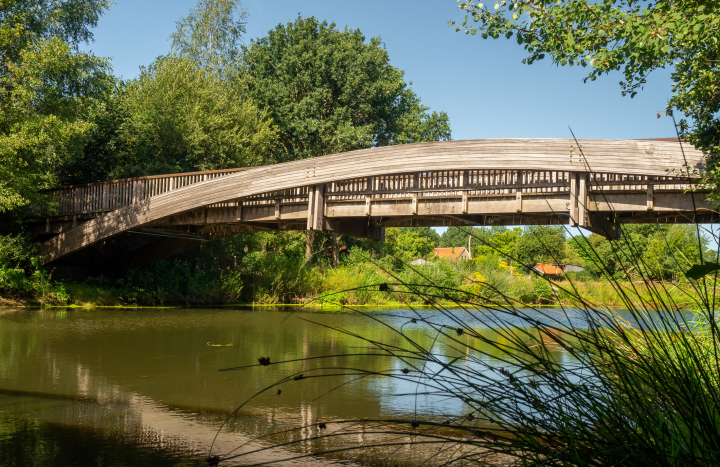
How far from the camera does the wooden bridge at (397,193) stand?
9.38 meters

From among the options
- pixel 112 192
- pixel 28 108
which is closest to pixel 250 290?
pixel 112 192

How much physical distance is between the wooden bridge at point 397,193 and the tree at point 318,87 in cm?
1232

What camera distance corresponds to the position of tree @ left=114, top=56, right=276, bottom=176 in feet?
59.2

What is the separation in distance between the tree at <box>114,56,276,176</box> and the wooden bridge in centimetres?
349

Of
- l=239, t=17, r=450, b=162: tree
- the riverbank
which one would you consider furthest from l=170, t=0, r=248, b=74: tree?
the riverbank

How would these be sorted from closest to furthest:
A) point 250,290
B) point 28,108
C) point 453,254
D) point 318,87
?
point 453,254
point 28,108
point 250,290
point 318,87

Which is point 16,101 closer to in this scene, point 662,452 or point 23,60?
point 23,60

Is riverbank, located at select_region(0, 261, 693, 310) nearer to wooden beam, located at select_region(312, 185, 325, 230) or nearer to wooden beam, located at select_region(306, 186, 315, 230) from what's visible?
wooden beam, located at select_region(312, 185, 325, 230)

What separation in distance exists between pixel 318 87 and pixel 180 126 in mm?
10255

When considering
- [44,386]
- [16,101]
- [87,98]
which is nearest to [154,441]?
[44,386]

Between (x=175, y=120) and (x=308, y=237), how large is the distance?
8281 millimetres

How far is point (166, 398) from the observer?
423 cm

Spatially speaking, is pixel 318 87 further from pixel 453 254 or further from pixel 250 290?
pixel 453 254

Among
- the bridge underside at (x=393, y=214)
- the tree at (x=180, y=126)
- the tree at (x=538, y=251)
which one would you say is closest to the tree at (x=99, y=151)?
the tree at (x=180, y=126)
